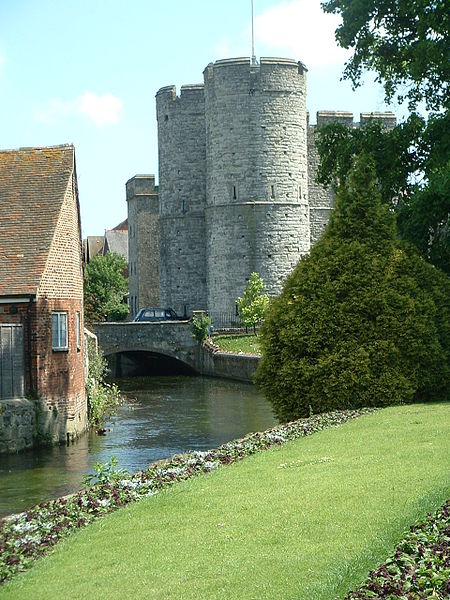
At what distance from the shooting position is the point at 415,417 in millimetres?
17297

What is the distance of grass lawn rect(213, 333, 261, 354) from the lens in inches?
1929

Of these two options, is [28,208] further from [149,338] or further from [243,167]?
[243,167]

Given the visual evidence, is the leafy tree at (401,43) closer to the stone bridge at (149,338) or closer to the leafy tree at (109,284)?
the stone bridge at (149,338)

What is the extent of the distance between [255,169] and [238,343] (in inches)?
484

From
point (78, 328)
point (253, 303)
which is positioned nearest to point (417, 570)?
point (78, 328)

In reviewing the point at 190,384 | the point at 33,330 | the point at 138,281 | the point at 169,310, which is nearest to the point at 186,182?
the point at 169,310

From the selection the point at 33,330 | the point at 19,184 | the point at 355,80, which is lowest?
the point at 33,330

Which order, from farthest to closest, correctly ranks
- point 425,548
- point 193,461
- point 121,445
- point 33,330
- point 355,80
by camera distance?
point 355,80
point 121,445
point 33,330
point 193,461
point 425,548

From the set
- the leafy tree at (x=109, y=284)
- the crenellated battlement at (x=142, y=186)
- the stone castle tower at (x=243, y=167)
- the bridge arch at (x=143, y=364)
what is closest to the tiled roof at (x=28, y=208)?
the bridge arch at (x=143, y=364)

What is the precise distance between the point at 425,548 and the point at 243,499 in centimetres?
301

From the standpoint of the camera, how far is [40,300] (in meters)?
22.7

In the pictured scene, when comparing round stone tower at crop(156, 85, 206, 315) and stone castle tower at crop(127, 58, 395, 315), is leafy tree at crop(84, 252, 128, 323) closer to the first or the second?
round stone tower at crop(156, 85, 206, 315)

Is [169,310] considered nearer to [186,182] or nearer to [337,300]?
[186,182]

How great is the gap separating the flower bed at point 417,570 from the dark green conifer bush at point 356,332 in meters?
10.9
